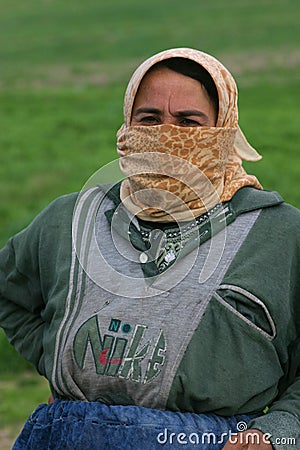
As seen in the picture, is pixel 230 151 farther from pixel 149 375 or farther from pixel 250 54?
pixel 250 54

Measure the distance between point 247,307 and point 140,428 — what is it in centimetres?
43

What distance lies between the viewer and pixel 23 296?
313 centimetres

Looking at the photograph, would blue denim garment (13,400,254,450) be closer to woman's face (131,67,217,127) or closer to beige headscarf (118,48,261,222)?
beige headscarf (118,48,261,222)

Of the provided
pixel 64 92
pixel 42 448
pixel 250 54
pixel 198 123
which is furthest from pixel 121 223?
pixel 250 54

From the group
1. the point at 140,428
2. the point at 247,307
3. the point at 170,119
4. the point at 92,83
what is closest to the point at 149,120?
the point at 170,119

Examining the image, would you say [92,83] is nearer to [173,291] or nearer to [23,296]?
[23,296]

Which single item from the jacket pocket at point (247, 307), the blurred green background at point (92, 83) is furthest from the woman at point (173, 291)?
the blurred green background at point (92, 83)

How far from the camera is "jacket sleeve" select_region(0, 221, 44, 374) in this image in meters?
3.07

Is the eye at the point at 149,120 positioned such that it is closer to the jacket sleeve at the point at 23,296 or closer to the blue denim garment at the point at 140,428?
the jacket sleeve at the point at 23,296

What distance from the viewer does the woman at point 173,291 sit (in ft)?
8.62

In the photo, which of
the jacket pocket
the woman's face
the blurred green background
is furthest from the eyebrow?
the blurred green background

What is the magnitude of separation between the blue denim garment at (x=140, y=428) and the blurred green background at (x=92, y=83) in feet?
10.3

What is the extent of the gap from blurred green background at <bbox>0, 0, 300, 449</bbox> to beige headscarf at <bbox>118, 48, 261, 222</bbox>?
10.5ft

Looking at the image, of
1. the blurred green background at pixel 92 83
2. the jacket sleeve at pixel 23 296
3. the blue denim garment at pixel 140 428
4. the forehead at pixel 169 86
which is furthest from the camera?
the blurred green background at pixel 92 83
